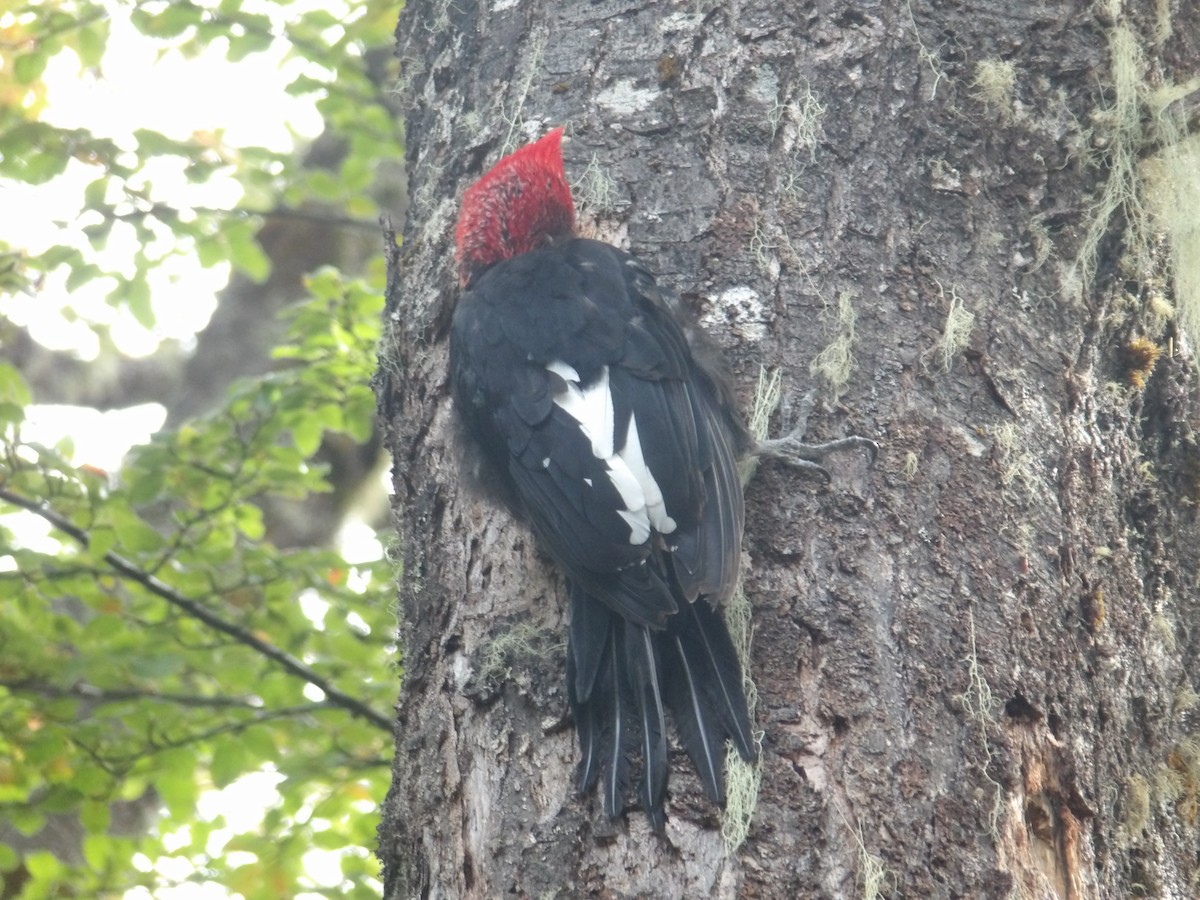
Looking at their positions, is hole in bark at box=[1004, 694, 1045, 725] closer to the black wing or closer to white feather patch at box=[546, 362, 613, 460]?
the black wing

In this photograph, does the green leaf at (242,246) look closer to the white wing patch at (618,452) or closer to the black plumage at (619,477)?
the black plumage at (619,477)

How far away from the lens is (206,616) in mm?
3959

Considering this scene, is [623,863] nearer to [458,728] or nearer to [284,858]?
[458,728]

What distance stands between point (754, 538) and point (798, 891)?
0.62 meters

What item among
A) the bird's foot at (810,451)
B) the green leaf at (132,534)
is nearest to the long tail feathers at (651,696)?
the bird's foot at (810,451)

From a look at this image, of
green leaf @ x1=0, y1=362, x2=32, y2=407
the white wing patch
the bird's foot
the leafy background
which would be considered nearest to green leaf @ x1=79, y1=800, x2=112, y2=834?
the leafy background

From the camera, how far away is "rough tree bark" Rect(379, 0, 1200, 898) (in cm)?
189

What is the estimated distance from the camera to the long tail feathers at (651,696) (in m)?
1.88

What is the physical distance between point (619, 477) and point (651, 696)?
465 millimetres

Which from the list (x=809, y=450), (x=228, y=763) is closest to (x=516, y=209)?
(x=809, y=450)

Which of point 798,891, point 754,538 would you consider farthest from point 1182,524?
point 798,891

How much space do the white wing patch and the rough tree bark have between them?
0.19m

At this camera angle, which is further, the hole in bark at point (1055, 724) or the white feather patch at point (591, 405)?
the white feather patch at point (591, 405)

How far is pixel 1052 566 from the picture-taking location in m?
2.13
